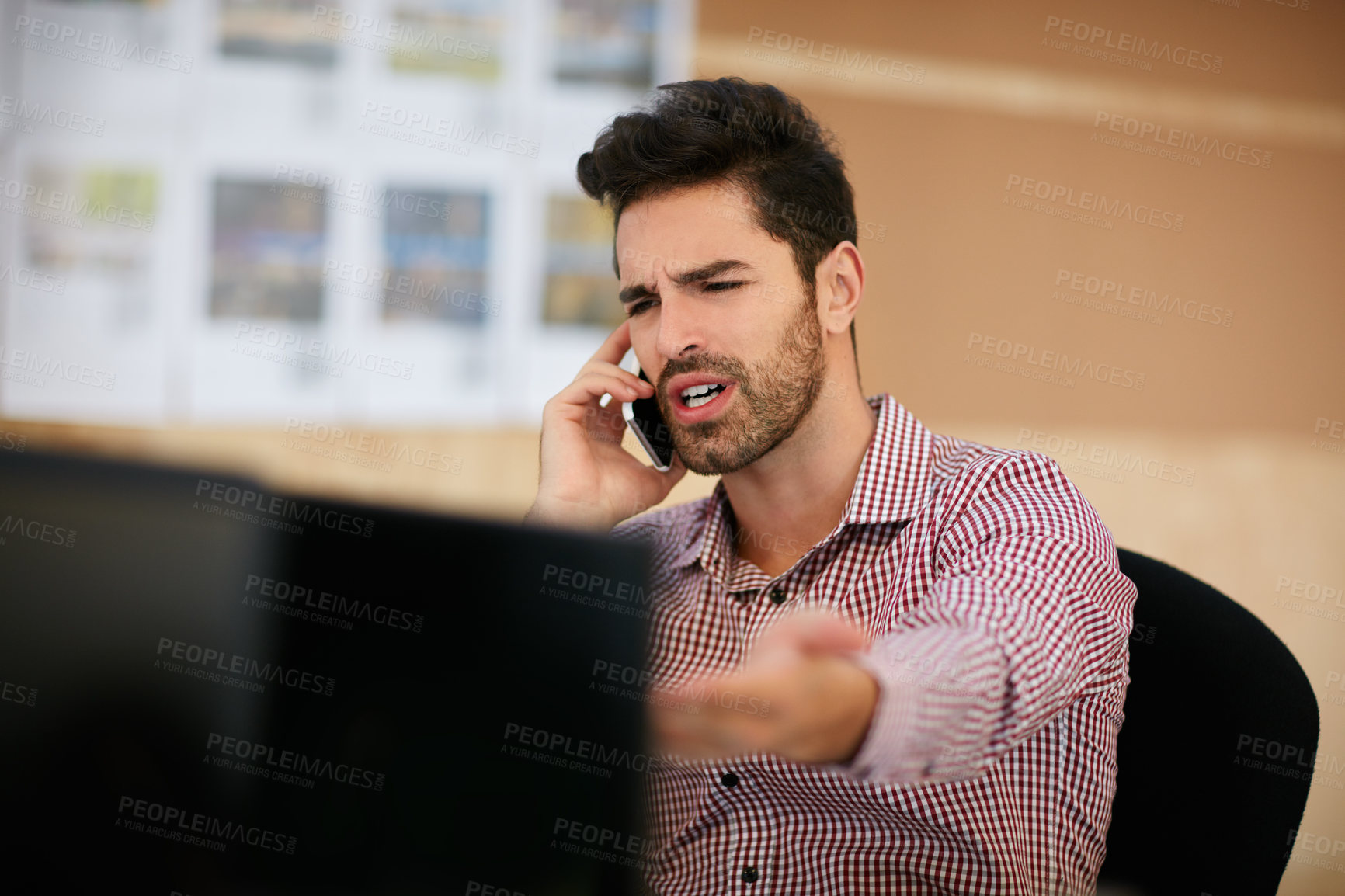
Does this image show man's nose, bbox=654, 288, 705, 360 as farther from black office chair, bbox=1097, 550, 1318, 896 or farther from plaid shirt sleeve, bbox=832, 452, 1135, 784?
black office chair, bbox=1097, 550, 1318, 896

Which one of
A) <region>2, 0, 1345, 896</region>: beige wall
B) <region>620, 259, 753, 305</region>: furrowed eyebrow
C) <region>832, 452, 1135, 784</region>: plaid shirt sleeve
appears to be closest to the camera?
<region>832, 452, 1135, 784</region>: plaid shirt sleeve

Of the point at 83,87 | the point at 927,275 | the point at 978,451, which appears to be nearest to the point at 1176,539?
the point at 927,275

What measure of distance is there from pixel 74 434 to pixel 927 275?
3.19 m

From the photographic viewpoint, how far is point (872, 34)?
3.88m

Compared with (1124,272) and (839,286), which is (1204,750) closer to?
(839,286)

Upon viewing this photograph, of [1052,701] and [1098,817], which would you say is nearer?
[1052,701]

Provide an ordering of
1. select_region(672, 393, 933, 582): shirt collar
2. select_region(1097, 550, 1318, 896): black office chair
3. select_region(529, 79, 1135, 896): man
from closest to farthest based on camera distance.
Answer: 1. select_region(529, 79, 1135, 896): man
2. select_region(1097, 550, 1318, 896): black office chair
3. select_region(672, 393, 933, 582): shirt collar

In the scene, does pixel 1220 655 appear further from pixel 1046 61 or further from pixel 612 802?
pixel 1046 61

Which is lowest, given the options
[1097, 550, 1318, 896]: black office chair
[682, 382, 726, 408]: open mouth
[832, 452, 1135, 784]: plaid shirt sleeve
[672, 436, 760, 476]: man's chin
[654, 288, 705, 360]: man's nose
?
[1097, 550, 1318, 896]: black office chair

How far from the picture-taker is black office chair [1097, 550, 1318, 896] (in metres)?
1.15

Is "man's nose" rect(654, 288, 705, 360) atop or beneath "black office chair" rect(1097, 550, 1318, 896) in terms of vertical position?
atop

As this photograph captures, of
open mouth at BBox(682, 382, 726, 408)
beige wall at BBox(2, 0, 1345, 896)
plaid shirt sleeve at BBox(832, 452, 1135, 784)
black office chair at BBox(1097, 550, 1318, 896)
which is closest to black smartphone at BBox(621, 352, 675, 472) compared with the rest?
open mouth at BBox(682, 382, 726, 408)

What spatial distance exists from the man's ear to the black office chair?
Result: 63 centimetres

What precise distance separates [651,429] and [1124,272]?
291cm
